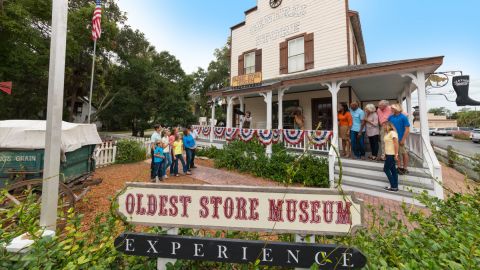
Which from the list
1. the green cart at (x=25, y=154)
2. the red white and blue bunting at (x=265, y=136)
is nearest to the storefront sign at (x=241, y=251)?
the green cart at (x=25, y=154)

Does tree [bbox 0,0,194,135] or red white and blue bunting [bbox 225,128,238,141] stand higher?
tree [bbox 0,0,194,135]

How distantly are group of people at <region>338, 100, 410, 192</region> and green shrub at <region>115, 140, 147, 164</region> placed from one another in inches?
399

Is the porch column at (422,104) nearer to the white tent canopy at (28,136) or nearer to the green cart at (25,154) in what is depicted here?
the green cart at (25,154)

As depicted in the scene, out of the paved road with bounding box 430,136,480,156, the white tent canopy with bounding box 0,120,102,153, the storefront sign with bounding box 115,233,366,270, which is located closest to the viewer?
the storefront sign with bounding box 115,233,366,270

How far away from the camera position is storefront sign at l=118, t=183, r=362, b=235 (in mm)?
1664

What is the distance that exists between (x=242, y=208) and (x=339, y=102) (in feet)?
35.3

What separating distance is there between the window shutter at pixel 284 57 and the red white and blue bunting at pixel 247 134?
4689mm

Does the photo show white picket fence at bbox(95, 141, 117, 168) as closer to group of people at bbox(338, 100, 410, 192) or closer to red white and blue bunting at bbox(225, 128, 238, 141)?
red white and blue bunting at bbox(225, 128, 238, 141)

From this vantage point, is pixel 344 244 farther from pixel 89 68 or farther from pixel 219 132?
pixel 89 68

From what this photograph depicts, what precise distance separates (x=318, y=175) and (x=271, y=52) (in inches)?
349

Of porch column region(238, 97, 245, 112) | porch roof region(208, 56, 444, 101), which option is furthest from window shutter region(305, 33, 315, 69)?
porch column region(238, 97, 245, 112)

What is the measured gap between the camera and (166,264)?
5.81ft

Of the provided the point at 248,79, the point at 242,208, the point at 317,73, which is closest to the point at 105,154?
the point at 248,79

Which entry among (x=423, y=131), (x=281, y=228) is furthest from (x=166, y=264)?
(x=423, y=131)
